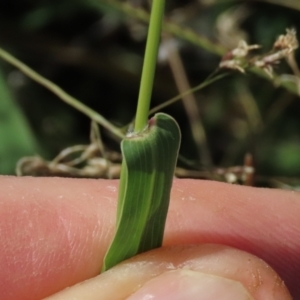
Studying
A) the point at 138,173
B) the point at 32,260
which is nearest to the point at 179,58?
the point at 32,260

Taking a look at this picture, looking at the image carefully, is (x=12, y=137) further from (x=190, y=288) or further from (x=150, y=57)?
(x=150, y=57)

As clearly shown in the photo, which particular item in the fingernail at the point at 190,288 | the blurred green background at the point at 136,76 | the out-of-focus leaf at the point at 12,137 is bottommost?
the fingernail at the point at 190,288

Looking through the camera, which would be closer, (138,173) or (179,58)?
(138,173)

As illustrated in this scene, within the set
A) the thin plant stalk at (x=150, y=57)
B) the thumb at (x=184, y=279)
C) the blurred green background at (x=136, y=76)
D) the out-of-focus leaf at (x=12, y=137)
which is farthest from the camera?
the blurred green background at (x=136, y=76)

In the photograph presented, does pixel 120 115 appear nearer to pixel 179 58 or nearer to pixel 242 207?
pixel 179 58

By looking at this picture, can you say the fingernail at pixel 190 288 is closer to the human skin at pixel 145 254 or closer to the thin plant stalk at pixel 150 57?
the human skin at pixel 145 254

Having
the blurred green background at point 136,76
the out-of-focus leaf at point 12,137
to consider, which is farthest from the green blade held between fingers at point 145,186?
the blurred green background at point 136,76
